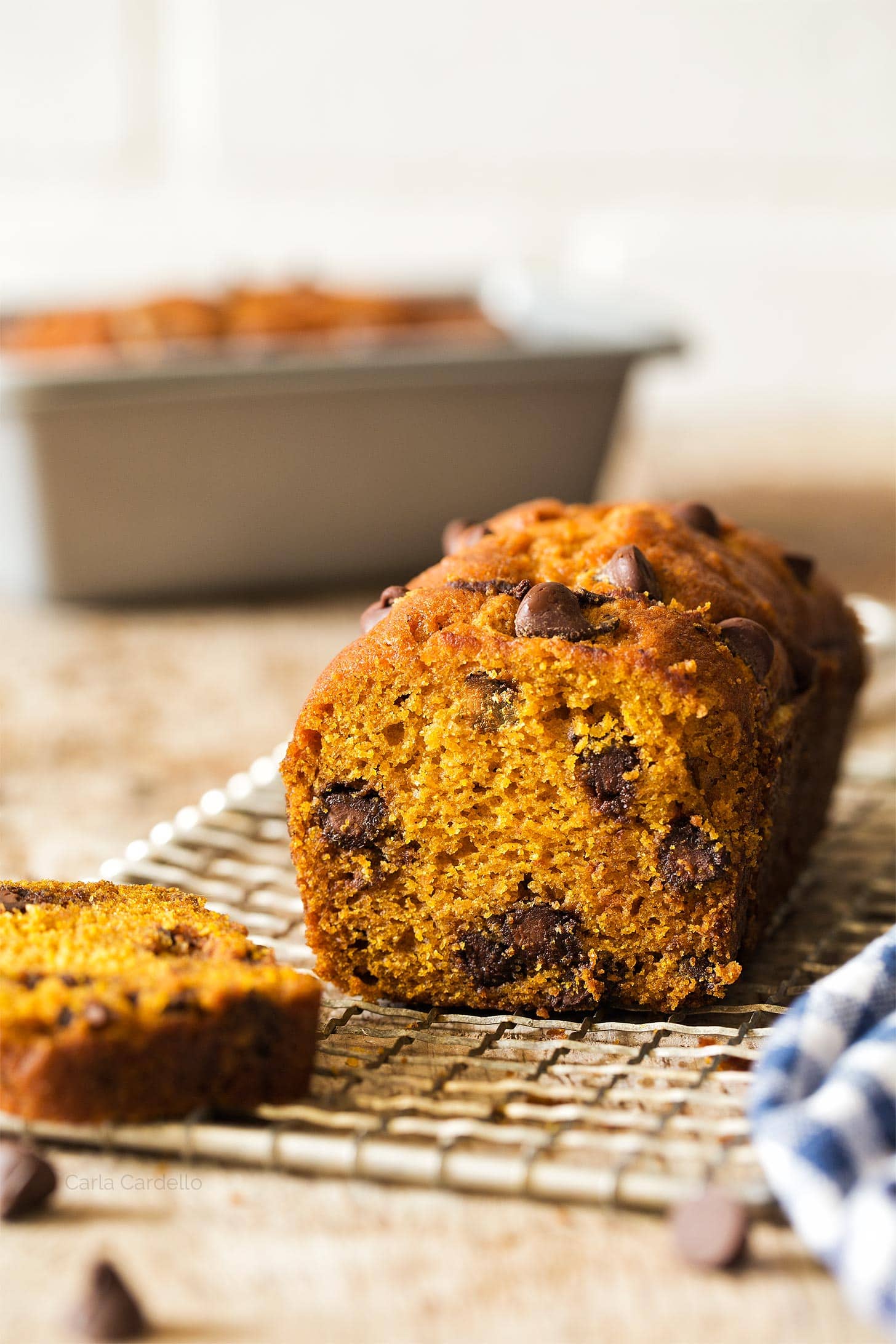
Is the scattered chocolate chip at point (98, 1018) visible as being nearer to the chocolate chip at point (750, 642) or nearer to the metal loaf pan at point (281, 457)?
the chocolate chip at point (750, 642)

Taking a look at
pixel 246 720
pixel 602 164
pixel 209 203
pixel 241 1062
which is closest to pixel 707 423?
pixel 602 164

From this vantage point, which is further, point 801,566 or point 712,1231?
point 801,566

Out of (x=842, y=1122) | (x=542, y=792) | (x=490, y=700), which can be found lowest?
(x=842, y=1122)

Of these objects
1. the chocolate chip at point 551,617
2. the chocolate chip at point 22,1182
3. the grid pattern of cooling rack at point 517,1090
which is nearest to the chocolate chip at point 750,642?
the chocolate chip at point 551,617

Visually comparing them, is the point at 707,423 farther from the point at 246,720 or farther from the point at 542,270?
the point at 246,720

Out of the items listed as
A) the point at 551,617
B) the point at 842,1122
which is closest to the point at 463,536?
the point at 551,617

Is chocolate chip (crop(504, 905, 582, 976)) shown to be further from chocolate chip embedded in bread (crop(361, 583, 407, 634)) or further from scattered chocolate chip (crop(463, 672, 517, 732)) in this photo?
chocolate chip embedded in bread (crop(361, 583, 407, 634))

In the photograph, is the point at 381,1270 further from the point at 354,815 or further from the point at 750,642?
the point at 750,642

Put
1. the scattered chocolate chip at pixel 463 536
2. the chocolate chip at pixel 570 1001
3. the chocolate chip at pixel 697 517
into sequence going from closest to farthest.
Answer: the chocolate chip at pixel 570 1001
the scattered chocolate chip at pixel 463 536
the chocolate chip at pixel 697 517
